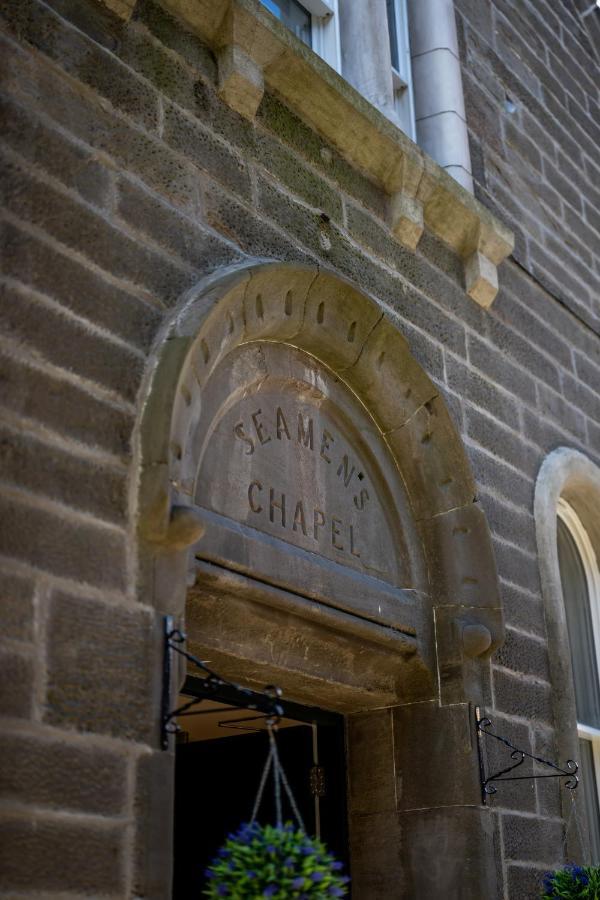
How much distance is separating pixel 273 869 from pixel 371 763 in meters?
1.76

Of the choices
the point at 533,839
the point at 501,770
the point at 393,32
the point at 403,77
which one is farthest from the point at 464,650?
the point at 393,32

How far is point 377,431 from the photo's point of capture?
4754 millimetres

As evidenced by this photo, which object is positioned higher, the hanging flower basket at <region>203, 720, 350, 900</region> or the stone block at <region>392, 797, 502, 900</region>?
the stone block at <region>392, 797, 502, 900</region>

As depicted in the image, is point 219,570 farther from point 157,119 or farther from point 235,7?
point 235,7

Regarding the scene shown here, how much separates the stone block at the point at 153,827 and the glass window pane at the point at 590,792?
2883 millimetres

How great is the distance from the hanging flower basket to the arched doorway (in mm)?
791

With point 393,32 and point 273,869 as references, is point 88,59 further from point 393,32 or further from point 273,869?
point 393,32

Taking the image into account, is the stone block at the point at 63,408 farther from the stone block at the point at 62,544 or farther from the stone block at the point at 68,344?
the stone block at the point at 62,544

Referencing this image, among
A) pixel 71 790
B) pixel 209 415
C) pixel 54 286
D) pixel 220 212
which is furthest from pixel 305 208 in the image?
pixel 71 790

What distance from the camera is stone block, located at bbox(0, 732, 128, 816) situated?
2.70 meters

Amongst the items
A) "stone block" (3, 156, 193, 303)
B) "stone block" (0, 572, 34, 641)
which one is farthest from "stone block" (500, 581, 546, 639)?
"stone block" (0, 572, 34, 641)

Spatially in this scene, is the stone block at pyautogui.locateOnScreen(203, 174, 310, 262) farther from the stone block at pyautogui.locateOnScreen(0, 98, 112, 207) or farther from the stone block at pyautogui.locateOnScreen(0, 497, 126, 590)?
the stone block at pyautogui.locateOnScreen(0, 497, 126, 590)

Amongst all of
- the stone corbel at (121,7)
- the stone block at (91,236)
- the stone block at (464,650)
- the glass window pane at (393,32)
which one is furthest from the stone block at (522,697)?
the glass window pane at (393,32)

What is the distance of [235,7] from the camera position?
4.15 m
